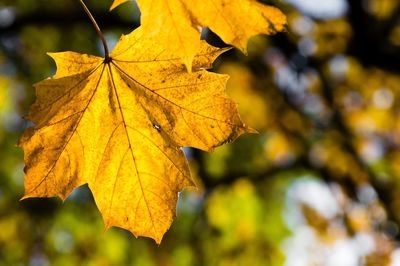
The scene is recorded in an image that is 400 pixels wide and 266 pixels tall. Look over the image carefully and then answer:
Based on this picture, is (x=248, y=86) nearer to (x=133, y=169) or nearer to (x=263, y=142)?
(x=263, y=142)

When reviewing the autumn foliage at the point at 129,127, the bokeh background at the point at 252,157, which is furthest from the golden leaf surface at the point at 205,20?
the bokeh background at the point at 252,157

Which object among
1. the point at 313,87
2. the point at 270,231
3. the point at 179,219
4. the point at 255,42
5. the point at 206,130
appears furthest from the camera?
the point at 270,231

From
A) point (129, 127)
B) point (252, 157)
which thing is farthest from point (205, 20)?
point (252, 157)

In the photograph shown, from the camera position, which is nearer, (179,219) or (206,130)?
(206,130)

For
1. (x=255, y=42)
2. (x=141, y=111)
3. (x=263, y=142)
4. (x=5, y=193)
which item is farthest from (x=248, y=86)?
(x=141, y=111)

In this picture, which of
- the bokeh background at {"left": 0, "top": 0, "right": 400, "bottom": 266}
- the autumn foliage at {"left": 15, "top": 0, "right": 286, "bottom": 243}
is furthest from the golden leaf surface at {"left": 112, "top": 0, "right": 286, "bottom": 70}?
the bokeh background at {"left": 0, "top": 0, "right": 400, "bottom": 266}

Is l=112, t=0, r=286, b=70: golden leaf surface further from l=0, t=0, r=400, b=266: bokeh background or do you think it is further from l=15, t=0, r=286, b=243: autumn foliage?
l=0, t=0, r=400, b=266: bokeh background
